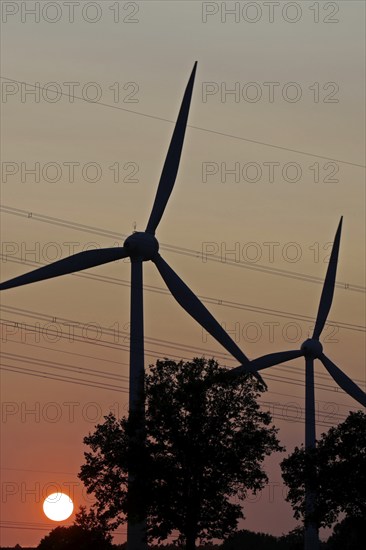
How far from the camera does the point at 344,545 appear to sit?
190875mm

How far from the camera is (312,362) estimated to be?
7677 inches

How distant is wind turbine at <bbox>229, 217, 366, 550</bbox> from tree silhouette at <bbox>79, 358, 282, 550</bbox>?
16916mm

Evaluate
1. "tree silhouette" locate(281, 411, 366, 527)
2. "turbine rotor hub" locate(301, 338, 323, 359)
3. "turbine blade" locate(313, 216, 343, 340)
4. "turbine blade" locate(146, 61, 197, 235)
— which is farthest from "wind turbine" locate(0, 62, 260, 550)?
"turbine rotor hub" locate(301, 338, 323, 359)

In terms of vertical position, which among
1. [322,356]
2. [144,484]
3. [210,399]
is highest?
[322,356]

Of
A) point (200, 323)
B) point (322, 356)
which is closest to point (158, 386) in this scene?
point (200, 323)

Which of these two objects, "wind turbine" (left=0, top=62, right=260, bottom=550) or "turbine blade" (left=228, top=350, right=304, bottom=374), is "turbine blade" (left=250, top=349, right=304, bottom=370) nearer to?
"turbine blade" (left=228, top=350, right=304, bottom=374)

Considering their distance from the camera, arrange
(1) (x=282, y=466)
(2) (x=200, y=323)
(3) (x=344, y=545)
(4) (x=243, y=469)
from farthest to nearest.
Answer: (3) (x=344, y=545) < (1) (x=282, y=466) < (4) (x=243, y=469) < (2) (x=200, y=323)

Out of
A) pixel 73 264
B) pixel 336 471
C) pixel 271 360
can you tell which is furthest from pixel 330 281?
pixel 73 264

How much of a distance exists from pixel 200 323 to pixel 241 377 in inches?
709

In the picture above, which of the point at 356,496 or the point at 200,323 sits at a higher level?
the point at 200,323

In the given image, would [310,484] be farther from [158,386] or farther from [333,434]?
[158,386]

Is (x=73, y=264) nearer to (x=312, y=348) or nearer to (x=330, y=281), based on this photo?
(x=330, y=281)

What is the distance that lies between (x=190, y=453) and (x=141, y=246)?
23062mm

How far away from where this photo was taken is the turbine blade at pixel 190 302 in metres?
139
